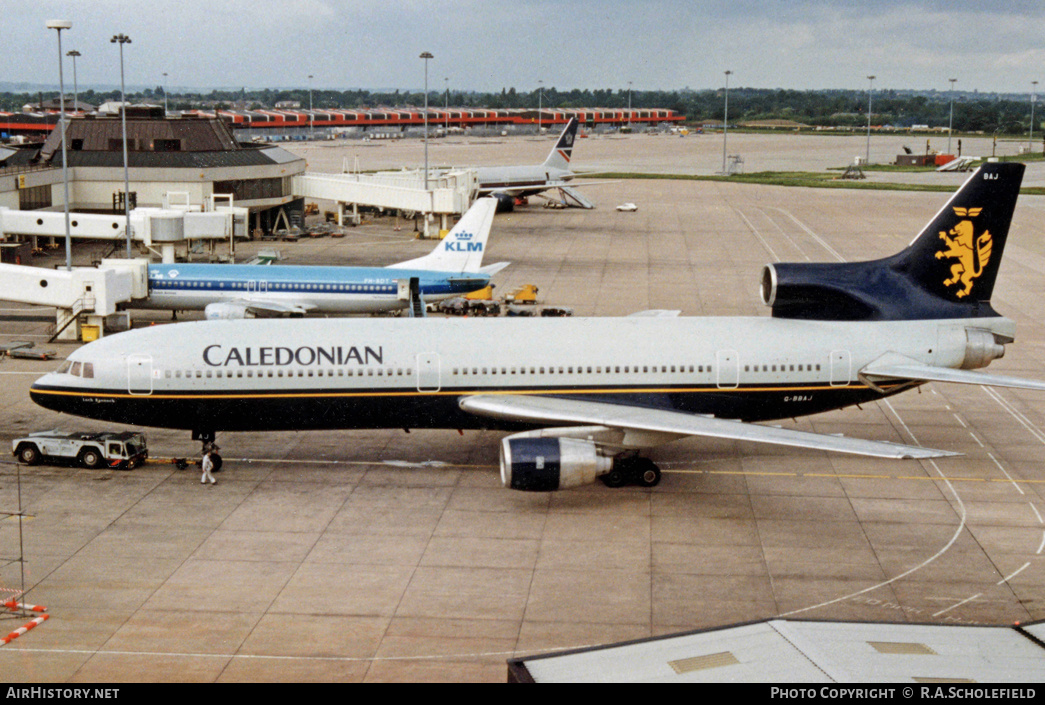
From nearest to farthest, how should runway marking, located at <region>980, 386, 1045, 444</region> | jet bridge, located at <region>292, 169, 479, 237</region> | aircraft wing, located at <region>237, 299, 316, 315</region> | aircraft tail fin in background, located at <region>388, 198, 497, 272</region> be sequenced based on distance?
runway marking, located at <region>980, 386, 1045, 444</region> → aircraft wing, located at <region>237, 299, 316, 315</region> → aircraft tail fin in background, located at <region>388, 198, 497, 272</region> → jet bridge, located at <region>292, 169, 479, 237</region>

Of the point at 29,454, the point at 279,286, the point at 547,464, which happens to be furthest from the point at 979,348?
the point at 279,286

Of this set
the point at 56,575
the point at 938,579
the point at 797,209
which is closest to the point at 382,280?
the point at 56,575

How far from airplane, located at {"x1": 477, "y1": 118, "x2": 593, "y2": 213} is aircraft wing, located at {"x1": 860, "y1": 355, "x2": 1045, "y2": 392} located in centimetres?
7895

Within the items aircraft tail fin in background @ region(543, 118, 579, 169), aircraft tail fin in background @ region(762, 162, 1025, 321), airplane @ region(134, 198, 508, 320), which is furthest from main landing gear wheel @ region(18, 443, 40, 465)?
aircraft tail fin in background @ region(543, 118, 579, 169)

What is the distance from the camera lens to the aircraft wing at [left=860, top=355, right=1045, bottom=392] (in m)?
31.6

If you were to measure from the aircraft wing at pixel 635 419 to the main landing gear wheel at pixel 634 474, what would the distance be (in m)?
1.45

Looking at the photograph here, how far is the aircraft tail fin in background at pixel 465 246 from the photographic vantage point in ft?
186

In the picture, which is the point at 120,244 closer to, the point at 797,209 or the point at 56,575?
the point at 56,575

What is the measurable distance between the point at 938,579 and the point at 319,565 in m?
15.5

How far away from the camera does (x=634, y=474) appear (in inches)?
1326

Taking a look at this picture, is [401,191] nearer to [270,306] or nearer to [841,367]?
[270,306]

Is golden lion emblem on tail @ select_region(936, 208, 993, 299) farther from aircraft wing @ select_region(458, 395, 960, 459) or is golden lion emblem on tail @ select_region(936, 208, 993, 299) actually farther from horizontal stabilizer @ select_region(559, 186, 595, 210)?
horizontal stabilizer @ select_region(559, 186, 595, 210)

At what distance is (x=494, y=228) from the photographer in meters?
101

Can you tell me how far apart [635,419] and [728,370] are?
14.1ft
